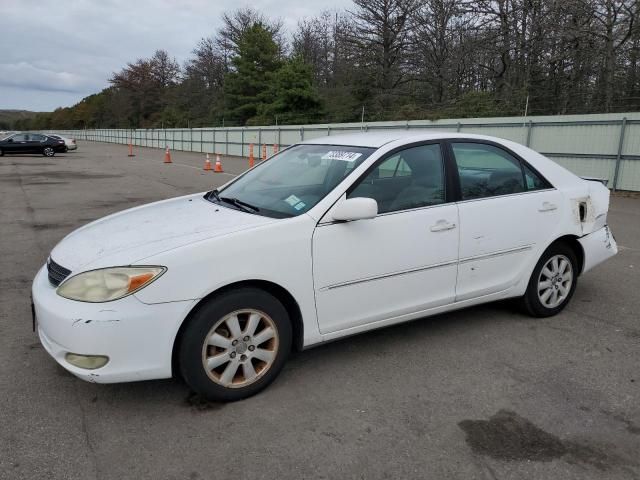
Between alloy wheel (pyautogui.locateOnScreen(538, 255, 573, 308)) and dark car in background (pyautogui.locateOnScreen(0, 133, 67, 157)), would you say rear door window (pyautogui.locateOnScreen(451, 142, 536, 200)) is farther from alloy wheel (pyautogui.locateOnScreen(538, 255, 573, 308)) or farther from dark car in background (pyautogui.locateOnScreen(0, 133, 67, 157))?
dark car in background (pyautogui.locateOnScreen(0, 133, 67, 157))

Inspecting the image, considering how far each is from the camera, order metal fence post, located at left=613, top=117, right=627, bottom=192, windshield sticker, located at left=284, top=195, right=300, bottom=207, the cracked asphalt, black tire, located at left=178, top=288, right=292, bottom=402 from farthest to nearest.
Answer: metal fence post, located at left=613, top=117, right=627, bottom=192, windshield sticker, located at left=284, top=195, right=300, bottom=207, black tire, located at left=178, top=288, right=292, bottom=402, the cracked asphalt

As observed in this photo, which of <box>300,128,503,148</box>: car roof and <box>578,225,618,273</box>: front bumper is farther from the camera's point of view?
<box>578,225,618,273</box>: front bumper

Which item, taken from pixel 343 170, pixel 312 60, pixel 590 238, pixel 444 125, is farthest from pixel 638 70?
pixel 312 60

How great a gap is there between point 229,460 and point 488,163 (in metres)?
2.87

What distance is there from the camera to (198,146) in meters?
39.7

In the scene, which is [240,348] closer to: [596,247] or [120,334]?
[120,334]

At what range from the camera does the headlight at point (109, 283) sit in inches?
107

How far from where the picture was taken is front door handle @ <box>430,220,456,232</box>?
359 cm

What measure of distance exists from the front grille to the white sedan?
0.04 ft

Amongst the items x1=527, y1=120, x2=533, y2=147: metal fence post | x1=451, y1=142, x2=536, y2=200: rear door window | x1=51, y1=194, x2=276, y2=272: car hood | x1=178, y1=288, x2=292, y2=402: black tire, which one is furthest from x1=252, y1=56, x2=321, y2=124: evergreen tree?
x1=178, y1=288, x2=292, y2=402: black tire

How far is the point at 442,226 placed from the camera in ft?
11.9

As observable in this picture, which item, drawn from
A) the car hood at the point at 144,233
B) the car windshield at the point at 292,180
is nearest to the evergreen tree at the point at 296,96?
the car windshield at the point at 292,180

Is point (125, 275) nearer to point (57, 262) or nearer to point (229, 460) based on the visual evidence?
point (57, 262)

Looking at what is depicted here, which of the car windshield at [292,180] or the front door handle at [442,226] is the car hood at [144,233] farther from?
the front door handle at [442,226]
